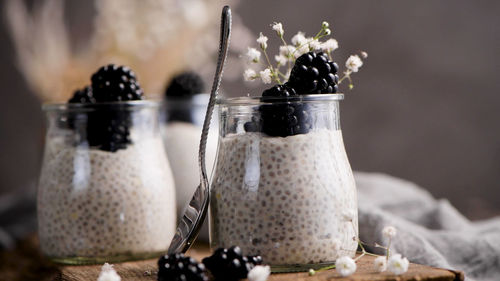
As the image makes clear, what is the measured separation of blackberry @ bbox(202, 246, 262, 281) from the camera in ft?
2.29

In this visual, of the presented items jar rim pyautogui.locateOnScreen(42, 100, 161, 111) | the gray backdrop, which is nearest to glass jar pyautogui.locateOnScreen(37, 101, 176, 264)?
jar rim pyautogui.locateOnScreen(42, 100, 161, 111)

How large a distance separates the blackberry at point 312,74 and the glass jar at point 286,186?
0.7 inches

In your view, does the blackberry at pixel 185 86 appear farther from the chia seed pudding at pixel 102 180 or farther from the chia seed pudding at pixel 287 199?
the chia seed pudding at pixel 287 199

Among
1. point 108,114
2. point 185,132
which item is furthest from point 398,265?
point 185,132

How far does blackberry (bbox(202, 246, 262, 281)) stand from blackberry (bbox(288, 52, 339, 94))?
23 centimetres

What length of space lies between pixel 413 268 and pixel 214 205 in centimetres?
28

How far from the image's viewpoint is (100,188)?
35.9 inches

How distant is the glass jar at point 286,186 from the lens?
736 millimetres

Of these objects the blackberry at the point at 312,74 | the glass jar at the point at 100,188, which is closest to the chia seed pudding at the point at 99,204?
the glass jar at the point at 100,188

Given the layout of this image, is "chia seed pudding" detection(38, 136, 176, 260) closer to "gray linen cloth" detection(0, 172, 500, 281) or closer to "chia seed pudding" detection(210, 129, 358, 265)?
"chia seed pudding" detection(210, 129, 358, 265)

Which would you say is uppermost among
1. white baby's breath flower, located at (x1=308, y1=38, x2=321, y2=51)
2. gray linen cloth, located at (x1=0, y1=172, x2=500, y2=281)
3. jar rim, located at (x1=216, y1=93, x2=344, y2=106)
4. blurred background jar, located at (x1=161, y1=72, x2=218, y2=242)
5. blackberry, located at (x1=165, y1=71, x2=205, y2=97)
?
white baby's breath flower, located at (x1=308, y1=38, x2=321, y2=51)

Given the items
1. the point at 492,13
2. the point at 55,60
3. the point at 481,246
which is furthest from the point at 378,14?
the point at 481,246

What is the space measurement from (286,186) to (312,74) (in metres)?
0.15

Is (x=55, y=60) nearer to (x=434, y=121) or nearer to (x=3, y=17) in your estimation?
(x=3, y=17)
